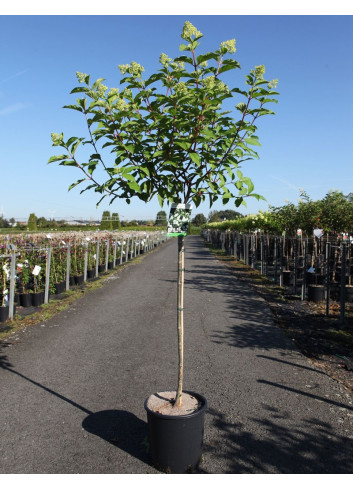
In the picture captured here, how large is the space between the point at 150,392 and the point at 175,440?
5.04 ft

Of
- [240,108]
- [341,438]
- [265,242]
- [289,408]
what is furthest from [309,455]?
[265,242]

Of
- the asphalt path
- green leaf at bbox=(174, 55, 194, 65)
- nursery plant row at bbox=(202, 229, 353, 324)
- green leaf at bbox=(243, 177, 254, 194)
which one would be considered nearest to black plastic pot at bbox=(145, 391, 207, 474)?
the asphalt path

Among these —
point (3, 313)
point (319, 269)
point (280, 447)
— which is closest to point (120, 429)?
point (280, 447)

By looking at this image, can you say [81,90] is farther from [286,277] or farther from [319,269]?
[286,277]

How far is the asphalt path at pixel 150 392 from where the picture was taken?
3.30 metres

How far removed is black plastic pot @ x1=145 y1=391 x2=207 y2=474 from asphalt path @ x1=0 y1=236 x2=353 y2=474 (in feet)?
0.41

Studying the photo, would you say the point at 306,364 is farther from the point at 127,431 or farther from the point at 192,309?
the point at 192,309

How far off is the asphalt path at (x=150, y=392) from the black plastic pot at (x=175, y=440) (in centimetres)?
13

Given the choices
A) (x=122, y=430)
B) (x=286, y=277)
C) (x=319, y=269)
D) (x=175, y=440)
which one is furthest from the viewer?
(x=286, y=277)

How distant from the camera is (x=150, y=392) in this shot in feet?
15.1

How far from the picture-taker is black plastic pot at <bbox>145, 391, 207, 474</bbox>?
310 cm

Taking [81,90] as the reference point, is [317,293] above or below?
below

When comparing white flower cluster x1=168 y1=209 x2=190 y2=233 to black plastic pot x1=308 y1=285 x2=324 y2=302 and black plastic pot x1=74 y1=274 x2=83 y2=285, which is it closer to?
black plastic pot x1=308 y1=285 x2=324 y2=302

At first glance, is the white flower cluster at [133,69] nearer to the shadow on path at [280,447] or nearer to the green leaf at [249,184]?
the green leaf at [249,184]
